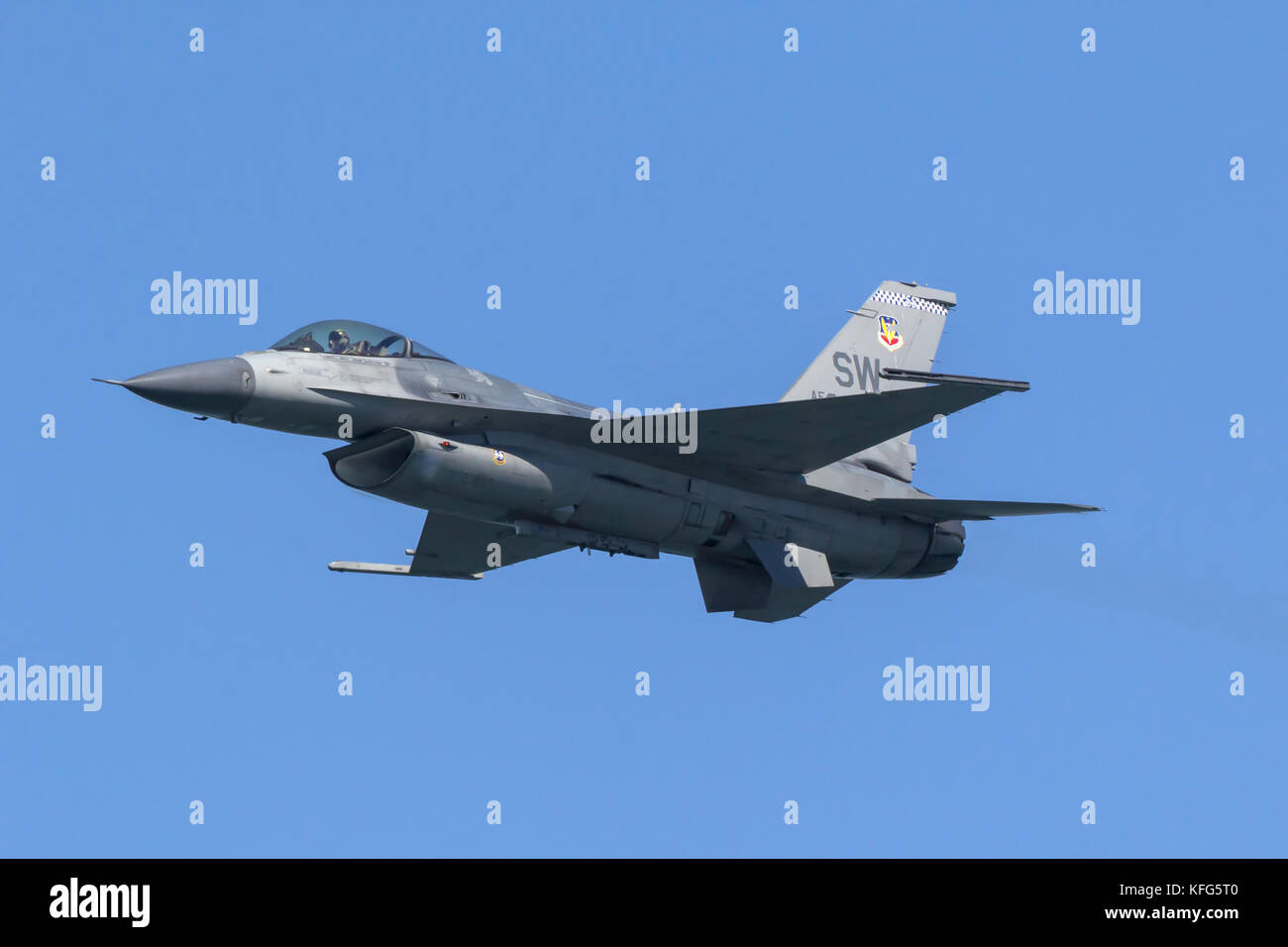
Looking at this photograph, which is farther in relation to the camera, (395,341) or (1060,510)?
(1060,510)

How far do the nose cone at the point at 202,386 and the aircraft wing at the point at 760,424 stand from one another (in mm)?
946

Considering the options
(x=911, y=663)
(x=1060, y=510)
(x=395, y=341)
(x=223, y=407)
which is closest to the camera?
(x=223, y=407)

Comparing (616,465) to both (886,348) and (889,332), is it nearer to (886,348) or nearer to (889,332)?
(886,348)

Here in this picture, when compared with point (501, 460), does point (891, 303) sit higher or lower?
higher

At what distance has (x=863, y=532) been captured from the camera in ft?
78.7

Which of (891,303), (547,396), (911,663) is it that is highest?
(891,303)

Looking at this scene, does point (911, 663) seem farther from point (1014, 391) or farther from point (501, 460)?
point (501, 460)

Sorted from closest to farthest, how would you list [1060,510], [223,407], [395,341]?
[223,407], [395,341], [1060,510]

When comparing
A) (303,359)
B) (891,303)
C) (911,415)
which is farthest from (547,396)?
(891,303)

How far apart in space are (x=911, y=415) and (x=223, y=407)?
336 inches

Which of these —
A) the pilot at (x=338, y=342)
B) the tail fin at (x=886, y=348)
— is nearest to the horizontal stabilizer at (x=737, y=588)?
the tail fin at (x=886, y=348)

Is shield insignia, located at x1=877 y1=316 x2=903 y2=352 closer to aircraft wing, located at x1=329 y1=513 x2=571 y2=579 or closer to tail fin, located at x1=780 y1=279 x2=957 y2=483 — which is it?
tail fin, located at x1=780 y1=279 x2=957 y2=483

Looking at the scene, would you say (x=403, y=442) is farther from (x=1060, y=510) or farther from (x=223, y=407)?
(x=1060, y=510)

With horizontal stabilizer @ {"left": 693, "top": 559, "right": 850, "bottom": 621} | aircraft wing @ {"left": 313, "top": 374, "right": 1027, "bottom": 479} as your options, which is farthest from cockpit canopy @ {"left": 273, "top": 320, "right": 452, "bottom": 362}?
horizontal stabilizer @ {"left": 693, "top": 559, "right": 850, "bottom": 621}
